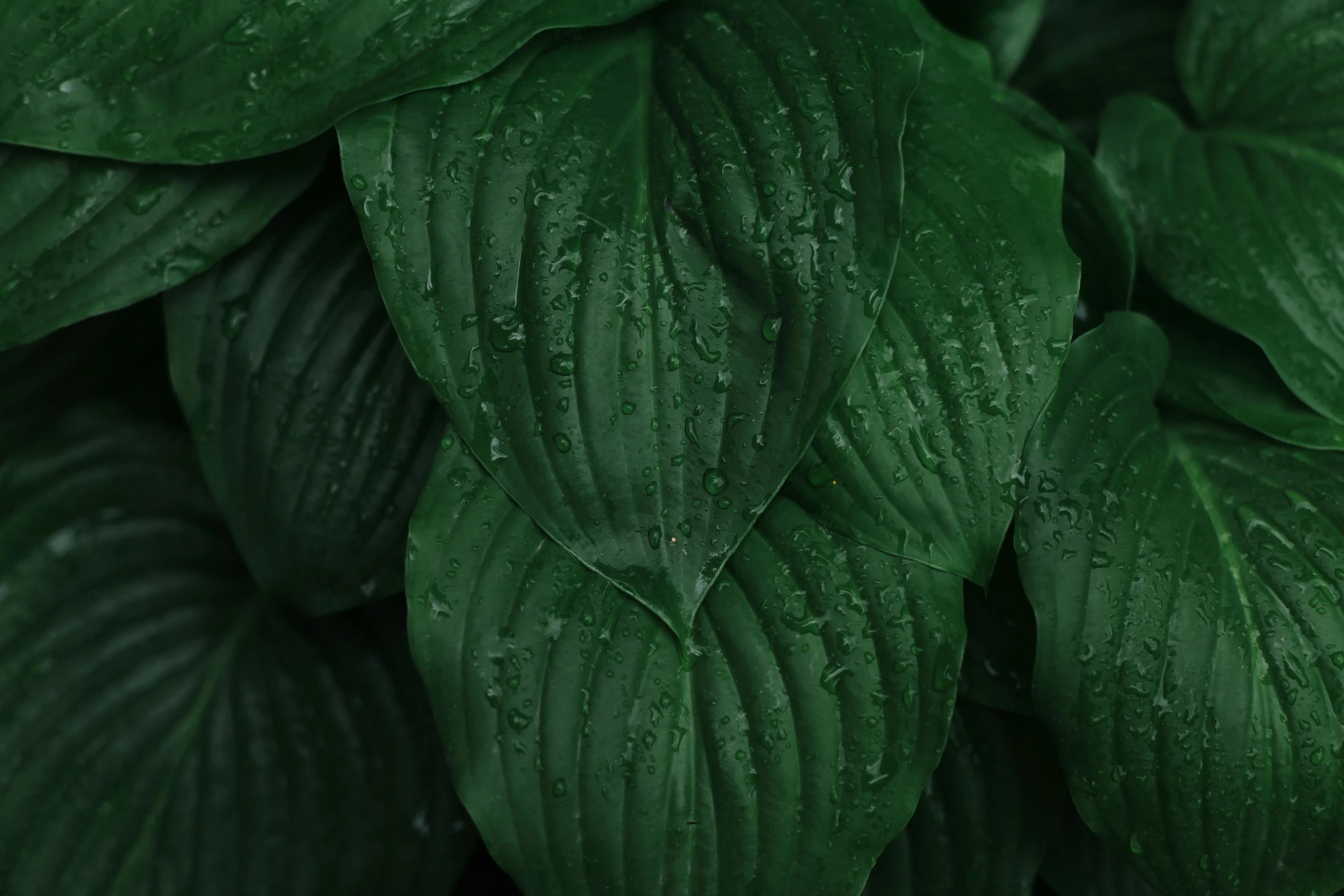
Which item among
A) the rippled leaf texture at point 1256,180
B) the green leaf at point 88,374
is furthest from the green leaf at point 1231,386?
the green leaf at point 88,374

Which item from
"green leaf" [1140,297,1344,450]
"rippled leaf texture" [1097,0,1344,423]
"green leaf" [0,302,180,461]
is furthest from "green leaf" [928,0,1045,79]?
"green leaf" [0,302,180,461]

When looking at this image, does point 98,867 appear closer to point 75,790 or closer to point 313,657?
point 75,790

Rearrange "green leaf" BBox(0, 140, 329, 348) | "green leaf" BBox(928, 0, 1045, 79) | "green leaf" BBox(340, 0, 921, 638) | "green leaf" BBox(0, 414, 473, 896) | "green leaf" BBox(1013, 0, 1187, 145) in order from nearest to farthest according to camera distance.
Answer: "green leaf" BBox(340, 0, 921, 638), "green leaf" BBox(0, 140, 329, 348), "green leaf" BBox(0, 414, 473, 896), "green leaf" BBox(928, 0, 1045, 79), "green leaf" BBox(1013, 0, 1187, 145)

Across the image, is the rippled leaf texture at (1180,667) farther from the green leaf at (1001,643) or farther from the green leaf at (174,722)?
the green leaf at (174,722)

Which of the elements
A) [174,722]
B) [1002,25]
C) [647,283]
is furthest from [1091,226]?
[174,722]

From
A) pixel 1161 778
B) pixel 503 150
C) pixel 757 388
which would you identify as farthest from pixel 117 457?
pixel 1161 778

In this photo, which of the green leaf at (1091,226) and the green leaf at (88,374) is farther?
the green leaf at (88,374)

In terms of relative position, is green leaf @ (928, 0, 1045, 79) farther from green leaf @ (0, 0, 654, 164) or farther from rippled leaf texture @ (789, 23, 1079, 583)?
green leaf @ (0, 0, 654, 164)
